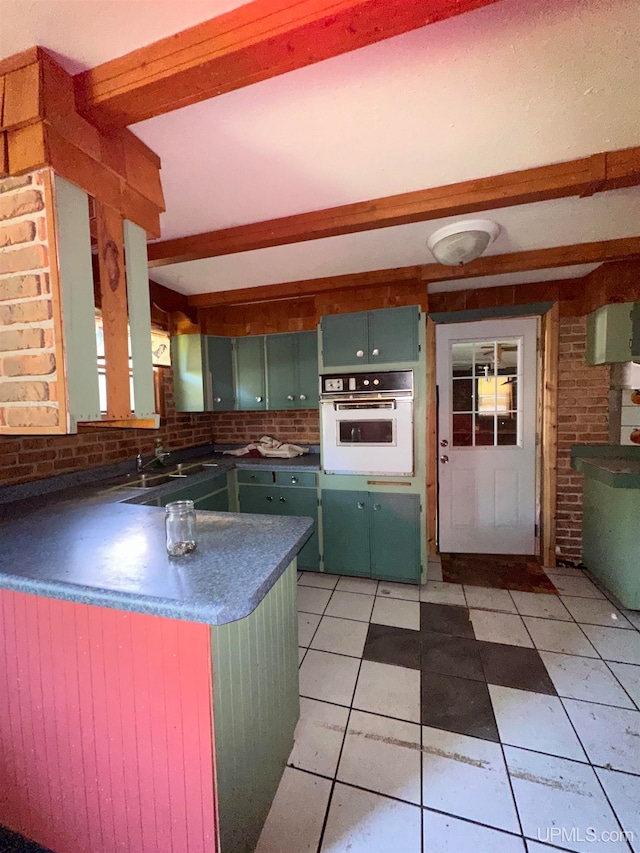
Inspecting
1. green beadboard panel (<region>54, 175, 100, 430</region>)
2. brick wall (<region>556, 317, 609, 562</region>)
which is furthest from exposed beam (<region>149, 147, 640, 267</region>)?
brick wall (<region>556, 317, 609, 562</region>)

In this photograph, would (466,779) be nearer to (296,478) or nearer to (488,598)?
(488,598)

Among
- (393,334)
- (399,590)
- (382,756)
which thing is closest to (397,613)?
(399,590)

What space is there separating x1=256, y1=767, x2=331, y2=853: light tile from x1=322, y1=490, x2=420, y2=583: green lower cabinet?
149 cm

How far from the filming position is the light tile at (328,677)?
1.68m

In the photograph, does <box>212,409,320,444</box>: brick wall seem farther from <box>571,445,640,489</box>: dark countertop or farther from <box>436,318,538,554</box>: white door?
<box>571,445,640,489</box>: dark countertop

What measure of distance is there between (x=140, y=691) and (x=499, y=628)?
81.3 inches

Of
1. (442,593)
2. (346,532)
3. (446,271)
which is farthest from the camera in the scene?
(346,532)

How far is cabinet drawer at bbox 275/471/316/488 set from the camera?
2852 mm

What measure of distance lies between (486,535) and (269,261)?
9.52ft

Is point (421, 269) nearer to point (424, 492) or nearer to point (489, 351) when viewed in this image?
point (489, 351)

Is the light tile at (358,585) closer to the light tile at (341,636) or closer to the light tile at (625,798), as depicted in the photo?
the light tile at (341,636)

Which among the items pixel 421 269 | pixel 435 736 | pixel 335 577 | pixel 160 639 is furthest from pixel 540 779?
pixel 421 269

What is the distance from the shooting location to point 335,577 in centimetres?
283

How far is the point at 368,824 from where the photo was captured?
1.17 m
